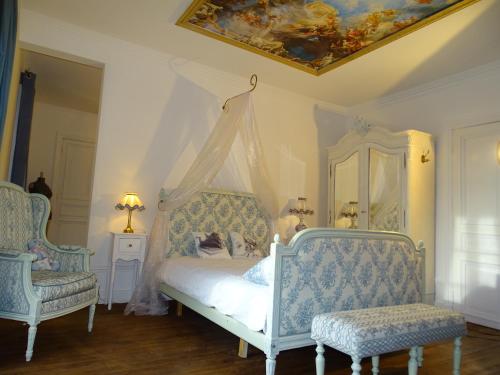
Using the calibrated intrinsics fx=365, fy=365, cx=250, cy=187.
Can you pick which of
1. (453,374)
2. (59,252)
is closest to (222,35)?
(59,252)

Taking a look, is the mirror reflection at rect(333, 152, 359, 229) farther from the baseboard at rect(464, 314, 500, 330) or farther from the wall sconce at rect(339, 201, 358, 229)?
the baseboard at rect(464, 314, 500, 330)

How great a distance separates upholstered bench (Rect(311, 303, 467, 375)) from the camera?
2016mm

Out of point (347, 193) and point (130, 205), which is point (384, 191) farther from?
point (130, 205)

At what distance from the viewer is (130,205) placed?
4.08 metres

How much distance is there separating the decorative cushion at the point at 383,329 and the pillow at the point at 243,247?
207 centimetres

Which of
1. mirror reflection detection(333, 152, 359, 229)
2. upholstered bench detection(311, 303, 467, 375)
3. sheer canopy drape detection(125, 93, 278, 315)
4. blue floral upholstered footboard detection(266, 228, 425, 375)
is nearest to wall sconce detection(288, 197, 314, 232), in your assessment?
mirror reflection detection(333, 152, 359, 229)

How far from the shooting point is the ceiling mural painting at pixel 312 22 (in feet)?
11.4

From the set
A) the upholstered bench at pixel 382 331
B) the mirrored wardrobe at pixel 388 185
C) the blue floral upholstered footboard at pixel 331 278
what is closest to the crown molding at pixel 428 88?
the mirrored wardrobe at pixel 388 185

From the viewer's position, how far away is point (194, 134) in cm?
481

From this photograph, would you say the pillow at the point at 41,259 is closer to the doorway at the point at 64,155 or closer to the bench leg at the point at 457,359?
the doorway at the point at 64,155

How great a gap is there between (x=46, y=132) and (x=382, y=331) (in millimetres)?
6358

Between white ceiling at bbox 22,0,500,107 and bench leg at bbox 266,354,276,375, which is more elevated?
white ceiling at bbox 22,0,500,107

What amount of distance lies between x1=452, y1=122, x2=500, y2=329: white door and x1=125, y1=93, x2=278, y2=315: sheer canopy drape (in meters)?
2.56

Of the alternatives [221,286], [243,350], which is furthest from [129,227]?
[243,350]
